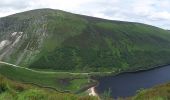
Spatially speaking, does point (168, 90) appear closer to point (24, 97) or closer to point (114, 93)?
point (24, 97)

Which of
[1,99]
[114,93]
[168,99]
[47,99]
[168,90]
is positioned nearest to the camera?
[1,99]

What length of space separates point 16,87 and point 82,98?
855 cm

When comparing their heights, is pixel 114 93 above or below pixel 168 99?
below

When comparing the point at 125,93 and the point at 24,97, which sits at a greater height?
the point at 24,97

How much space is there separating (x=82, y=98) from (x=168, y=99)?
23.4 ft

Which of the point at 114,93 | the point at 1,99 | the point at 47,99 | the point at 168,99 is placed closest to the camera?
the point at 1,99

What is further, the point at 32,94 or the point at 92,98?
the point at 92,98

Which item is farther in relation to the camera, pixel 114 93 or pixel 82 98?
pixel 114 93

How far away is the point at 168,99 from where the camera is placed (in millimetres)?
30234

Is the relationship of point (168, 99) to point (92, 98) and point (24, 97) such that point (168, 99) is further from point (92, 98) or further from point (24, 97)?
point (24, 97)

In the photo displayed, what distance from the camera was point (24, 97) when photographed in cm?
2694

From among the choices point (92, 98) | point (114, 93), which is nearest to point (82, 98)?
point (92, 98)

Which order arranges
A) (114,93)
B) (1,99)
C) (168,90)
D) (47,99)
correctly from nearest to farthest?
(1,99) < (47,99) < (168,90) < (114,93)

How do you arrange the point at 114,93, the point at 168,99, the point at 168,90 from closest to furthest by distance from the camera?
the point at 168,99 → the point at 168,90 → the point at 114,93
